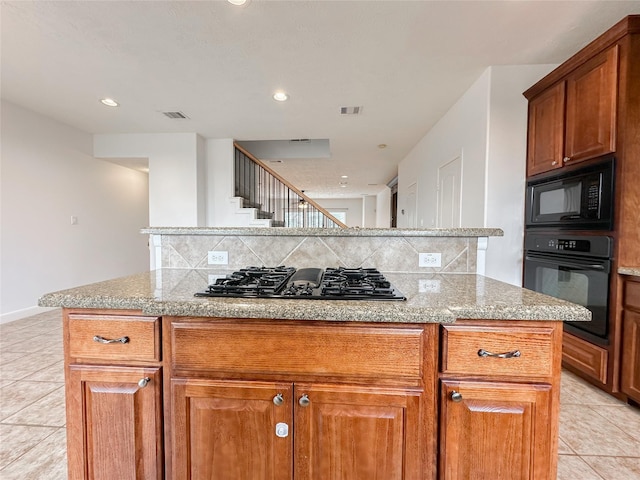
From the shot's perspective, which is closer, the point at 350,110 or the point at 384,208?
the point at 350,110

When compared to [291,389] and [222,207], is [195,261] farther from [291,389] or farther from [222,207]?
[222,207]

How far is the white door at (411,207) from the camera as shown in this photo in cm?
519

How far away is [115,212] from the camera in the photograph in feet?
16.3

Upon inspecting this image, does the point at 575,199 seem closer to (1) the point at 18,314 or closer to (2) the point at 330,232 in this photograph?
A: (2) the point at 330,232

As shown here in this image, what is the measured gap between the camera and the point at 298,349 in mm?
901

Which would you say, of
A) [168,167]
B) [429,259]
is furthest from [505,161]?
[168,167]

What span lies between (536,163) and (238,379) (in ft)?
9.38

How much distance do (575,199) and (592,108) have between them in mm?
620

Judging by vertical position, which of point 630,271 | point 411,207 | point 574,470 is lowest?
point 574,470

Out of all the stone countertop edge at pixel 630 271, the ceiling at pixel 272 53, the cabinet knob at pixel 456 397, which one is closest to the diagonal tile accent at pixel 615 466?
the stone countertop edge at pixel 630 271

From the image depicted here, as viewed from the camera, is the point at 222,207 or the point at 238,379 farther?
the point at 222,207

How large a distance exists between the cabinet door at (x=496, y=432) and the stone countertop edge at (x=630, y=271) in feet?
4.80

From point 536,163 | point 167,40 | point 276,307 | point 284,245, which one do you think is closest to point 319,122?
point 167,40

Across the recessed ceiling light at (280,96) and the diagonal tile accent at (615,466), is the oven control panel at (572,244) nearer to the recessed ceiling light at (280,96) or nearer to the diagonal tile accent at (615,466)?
the diagonal tile accent at (615,466)
